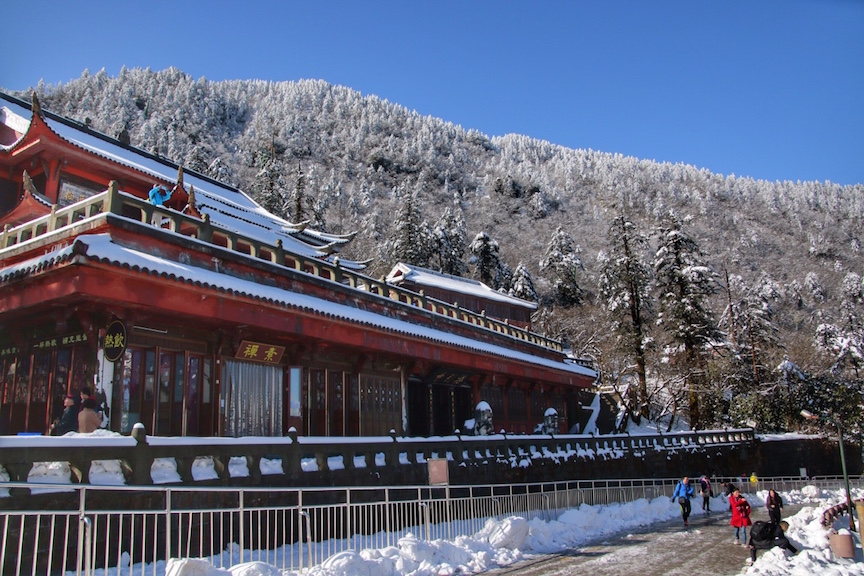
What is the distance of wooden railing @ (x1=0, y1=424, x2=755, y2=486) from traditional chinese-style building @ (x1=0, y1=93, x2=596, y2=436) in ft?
8.13

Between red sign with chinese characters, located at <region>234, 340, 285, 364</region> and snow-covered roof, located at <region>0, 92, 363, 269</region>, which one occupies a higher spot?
snow-covered roof, located at <region>0, 92, 363, 269</region>

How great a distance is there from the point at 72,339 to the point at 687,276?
112 ft

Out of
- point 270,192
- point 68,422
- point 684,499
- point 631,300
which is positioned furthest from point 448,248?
point 68,422

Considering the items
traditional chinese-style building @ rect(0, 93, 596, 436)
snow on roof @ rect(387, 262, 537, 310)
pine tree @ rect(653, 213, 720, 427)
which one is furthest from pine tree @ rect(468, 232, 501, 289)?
traditional chinese-style building @ rect(0, 93, 596, 436)

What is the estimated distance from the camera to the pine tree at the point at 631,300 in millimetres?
39281

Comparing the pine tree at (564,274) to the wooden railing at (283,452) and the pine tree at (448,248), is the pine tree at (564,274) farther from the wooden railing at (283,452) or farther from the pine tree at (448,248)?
the wooden railing at (283,452)

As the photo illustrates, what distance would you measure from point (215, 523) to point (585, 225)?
11175cm

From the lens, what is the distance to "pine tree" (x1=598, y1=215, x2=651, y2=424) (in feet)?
129

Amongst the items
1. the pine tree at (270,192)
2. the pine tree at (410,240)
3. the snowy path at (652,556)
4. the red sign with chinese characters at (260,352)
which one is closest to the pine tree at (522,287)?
the pine tree at (410,240)

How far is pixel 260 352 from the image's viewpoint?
15742 millimetres

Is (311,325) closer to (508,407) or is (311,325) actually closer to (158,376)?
(158,376)

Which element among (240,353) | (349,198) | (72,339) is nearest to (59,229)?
(72,339)

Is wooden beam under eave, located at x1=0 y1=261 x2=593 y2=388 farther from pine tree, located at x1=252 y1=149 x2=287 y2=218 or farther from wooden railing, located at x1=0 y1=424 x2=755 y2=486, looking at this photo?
pine tree, located at x1=252 y1=149 x2=287 y2=218

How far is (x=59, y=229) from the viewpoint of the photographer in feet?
42.7
